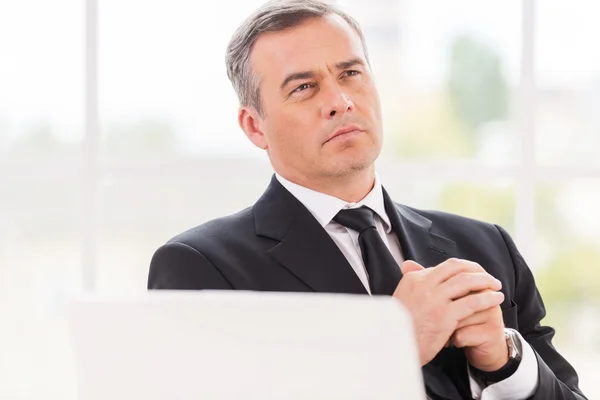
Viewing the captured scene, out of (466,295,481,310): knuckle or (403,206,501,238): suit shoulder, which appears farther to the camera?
(403,206,501,238): suit shoulder

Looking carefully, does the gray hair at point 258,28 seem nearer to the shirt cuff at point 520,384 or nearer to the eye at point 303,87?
the eye at point 303,87

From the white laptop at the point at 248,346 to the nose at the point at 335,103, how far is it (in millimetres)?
1024

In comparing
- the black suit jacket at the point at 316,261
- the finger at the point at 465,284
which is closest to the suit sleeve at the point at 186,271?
the black suit jacket at the point at 316,261

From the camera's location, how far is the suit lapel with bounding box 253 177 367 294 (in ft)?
5.87

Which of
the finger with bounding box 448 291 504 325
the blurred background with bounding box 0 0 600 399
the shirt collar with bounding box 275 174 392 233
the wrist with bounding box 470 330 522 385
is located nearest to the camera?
the finger with bounding box 448 291 504 325

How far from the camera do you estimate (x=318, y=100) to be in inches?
75.3

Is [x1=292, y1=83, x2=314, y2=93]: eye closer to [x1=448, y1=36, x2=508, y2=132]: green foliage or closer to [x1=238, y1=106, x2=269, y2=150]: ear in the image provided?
[x1=238, y1=106, x2=269, y2=150]: ear

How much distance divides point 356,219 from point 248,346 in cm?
103

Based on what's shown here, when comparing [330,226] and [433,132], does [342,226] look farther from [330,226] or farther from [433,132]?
[433,132]

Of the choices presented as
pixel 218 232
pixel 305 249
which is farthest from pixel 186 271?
pixel 305 249

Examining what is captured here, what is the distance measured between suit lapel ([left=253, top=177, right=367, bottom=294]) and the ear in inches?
9.2

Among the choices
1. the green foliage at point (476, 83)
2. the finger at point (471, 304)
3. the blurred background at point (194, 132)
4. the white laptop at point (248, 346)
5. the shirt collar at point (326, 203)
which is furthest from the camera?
the green foliage at point (476, 83)

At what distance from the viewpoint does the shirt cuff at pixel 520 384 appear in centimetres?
159

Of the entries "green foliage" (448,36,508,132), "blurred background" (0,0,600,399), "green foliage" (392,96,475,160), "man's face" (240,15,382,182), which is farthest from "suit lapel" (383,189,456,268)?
"green foliage" (448,36,508,132)
